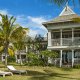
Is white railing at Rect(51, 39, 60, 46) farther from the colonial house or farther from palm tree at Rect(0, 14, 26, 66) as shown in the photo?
palm tree at Rect(0, 14, 26, 66)

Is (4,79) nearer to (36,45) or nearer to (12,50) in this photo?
(12,50)

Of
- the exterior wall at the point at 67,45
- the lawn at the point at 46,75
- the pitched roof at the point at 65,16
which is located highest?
the pitched roof at the point at 65,16

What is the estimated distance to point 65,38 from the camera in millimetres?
39188

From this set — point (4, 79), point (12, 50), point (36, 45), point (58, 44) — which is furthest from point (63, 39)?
point (4, 79)

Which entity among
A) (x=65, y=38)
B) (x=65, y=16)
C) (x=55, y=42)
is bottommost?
(x=55, y=42)

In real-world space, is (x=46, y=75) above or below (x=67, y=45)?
below

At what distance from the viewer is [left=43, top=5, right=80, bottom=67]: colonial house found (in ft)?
126

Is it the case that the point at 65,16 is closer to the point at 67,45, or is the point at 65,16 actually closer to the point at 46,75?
A: the point at 67,45

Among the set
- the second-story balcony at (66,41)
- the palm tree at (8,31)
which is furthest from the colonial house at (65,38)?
the palm tree at (8,31)

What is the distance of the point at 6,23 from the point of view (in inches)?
1441

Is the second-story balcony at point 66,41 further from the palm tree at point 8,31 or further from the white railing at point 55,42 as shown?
the palm tree at point 8,31

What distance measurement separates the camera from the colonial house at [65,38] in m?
38.3

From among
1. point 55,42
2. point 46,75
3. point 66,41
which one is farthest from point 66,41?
point 46,75

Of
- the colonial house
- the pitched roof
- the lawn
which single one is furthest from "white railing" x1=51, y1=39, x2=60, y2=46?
the lawn
